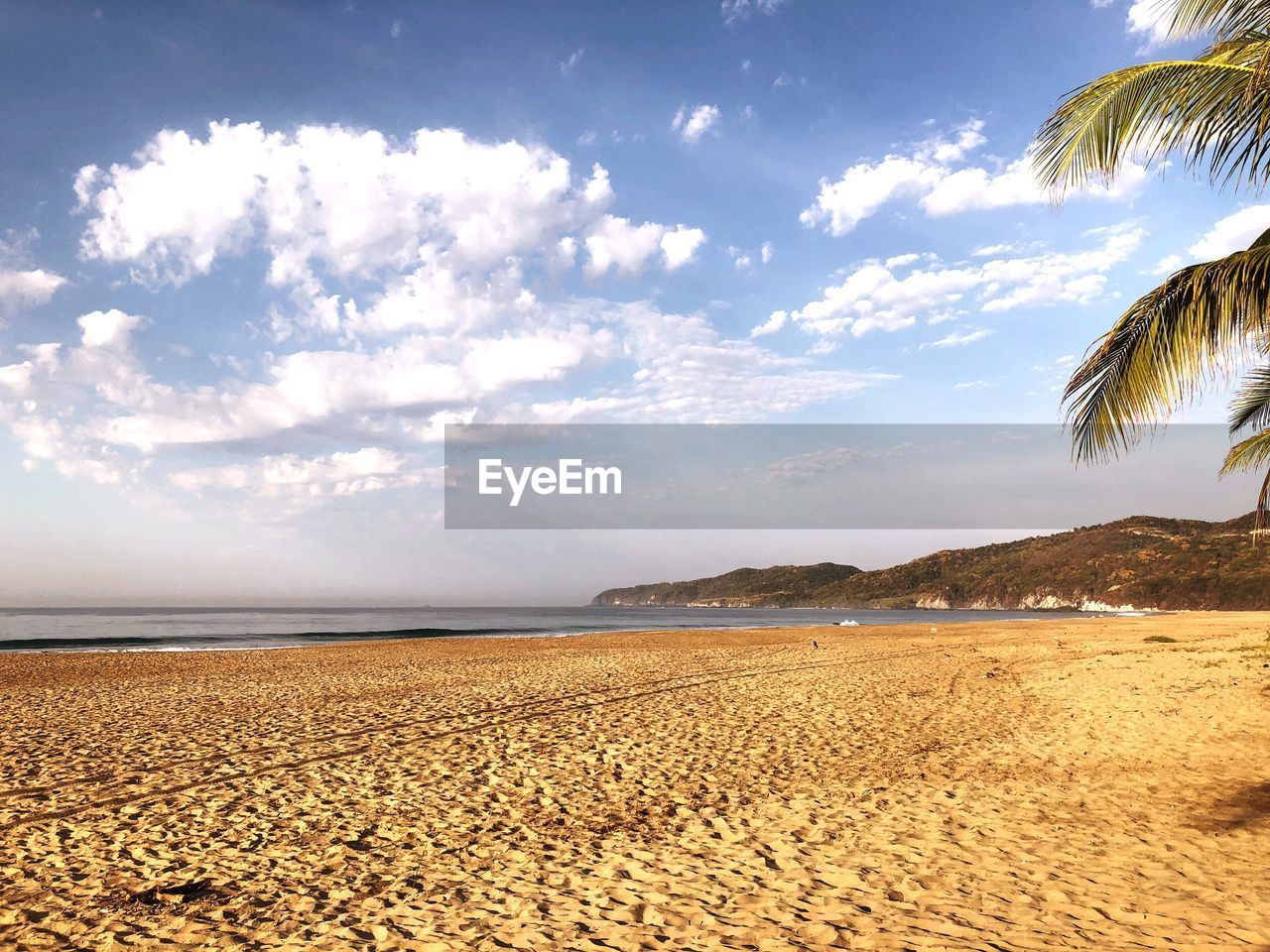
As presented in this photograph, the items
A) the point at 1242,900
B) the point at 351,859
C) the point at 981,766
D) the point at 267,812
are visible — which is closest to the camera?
the point at 1242,900

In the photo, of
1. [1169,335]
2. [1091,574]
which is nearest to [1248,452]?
[1169,335]

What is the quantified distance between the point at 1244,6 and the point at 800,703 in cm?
1213

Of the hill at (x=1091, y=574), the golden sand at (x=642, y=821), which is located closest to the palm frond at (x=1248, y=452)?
the golden sand at (x=642, y=821)

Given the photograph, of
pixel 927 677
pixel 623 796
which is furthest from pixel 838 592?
pixel 623 796

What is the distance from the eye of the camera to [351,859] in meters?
5.89

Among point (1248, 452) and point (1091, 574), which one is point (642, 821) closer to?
point (1248, 452)

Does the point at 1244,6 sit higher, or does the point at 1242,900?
the point at 1244,6

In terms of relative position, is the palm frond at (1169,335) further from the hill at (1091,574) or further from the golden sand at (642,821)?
the hill at (1091,574)

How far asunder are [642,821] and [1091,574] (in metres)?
125

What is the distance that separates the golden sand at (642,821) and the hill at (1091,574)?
67.5m

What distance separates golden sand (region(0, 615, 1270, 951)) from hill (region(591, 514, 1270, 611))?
221 feet

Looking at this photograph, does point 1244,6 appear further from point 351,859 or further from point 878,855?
point 351,859

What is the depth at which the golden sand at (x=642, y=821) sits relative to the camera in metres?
4.69

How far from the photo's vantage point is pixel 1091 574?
10956cm
